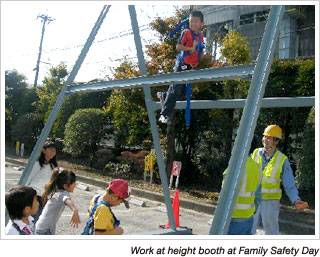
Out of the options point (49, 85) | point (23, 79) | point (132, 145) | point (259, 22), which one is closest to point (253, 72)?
point (132, 145)

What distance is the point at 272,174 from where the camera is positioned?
387cm

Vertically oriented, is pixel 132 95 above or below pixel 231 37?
below

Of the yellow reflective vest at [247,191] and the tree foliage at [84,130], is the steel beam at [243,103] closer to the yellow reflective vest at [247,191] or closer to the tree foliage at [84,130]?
the yellow reflective vest at [247,191]

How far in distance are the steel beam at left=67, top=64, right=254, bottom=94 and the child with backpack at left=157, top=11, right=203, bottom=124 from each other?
0.65 meters

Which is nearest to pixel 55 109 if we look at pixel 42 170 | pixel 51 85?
pixel 42 170

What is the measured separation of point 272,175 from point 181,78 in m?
1.73

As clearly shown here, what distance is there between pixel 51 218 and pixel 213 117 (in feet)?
24.0

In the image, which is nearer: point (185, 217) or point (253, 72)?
point (253, 72)

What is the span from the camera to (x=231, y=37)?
10492mm

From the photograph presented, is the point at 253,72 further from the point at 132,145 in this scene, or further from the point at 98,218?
the point at 132,145

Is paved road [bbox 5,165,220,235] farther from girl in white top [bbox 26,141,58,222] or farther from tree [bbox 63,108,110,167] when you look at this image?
tree [bbox 63,108,110,167]

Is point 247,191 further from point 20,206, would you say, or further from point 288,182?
point 20,206

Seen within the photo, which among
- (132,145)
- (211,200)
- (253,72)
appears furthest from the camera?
(132,145)

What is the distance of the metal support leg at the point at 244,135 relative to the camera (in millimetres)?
2074
